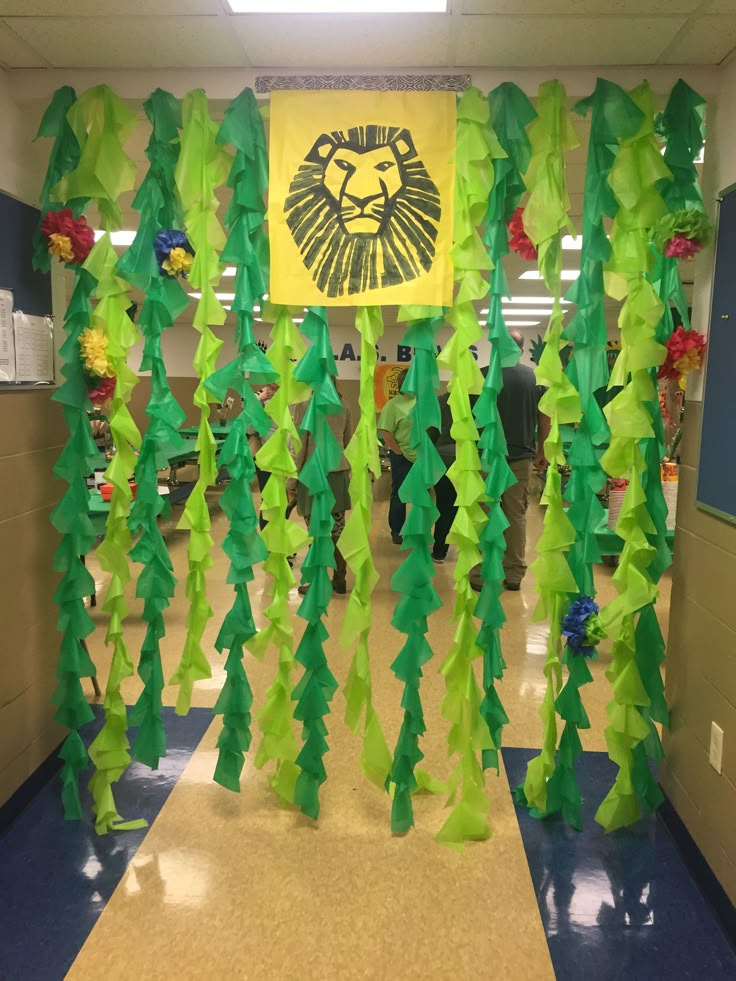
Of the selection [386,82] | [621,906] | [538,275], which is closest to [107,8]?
[386,82]

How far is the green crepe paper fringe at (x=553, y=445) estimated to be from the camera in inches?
85.0

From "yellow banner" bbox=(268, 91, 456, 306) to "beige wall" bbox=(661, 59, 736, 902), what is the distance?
78 centimetres

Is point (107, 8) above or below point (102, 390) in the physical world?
above

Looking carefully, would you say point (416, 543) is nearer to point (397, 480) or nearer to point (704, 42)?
point (704, 42)

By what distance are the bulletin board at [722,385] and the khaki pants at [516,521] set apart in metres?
2.58

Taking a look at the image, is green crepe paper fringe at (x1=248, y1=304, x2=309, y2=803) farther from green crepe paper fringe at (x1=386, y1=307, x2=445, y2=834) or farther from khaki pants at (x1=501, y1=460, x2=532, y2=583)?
khaki pants at (x1=501, y1=460, x2=532, y2=583)

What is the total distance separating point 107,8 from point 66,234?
628mm

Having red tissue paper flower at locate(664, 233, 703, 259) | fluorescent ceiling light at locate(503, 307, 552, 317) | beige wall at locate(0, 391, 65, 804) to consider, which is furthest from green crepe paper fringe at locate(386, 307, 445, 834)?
fluorescent ceiling light at locate(503, 307, 552, 317)

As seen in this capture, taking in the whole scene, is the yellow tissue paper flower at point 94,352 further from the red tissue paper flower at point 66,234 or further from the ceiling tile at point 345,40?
the ceiling tile at point 345,40

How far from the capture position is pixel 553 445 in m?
2.29

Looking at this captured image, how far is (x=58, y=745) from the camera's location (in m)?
2.78

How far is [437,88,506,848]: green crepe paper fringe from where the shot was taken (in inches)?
84.6

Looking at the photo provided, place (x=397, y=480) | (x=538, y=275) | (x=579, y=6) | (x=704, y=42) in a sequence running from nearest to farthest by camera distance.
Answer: (x=579, y=6)
(x=704, y=42)
(x=397, y=480)
(x=538, y=275)

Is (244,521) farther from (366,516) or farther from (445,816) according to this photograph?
(445,816)
